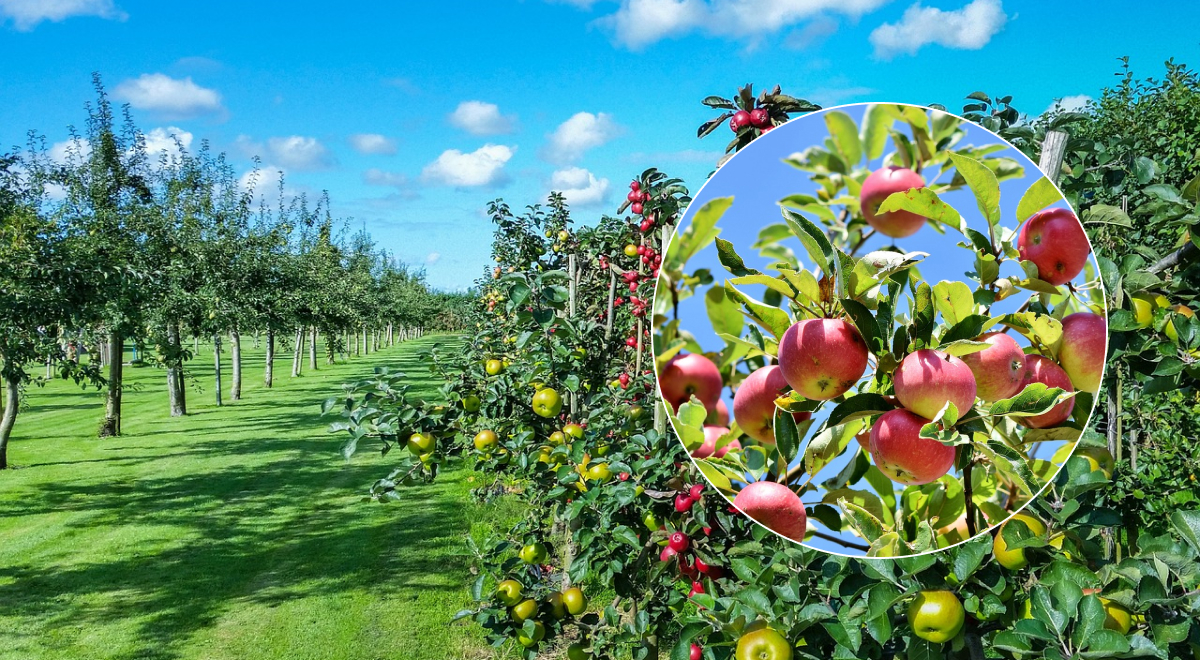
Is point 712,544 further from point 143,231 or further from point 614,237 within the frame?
point 143,231

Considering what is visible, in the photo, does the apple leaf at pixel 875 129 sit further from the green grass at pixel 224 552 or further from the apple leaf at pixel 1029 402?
the green grass at pixel 224 552

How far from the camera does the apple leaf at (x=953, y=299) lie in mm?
646

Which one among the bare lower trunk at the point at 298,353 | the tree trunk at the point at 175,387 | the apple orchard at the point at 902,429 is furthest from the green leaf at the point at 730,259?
the bare lower trunk at the point at 298,353

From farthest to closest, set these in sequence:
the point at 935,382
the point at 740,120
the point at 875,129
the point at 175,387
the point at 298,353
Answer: the point at 298,353, the point at 175,387, the point at 740,120, the point at 875,129, the point at 935,382

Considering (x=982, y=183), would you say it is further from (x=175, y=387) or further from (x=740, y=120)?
(x=175, y=387)

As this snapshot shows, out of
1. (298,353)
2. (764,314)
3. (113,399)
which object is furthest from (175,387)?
(764,314)

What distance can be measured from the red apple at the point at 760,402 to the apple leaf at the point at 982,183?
8.9 inches

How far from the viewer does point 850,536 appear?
0.76 meters

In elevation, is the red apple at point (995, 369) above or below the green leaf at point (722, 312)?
below

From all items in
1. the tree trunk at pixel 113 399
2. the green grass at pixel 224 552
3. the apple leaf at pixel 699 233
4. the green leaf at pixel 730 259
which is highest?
the apple leaf at pixel 699 233

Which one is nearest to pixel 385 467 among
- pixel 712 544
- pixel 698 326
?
pixel 712 544

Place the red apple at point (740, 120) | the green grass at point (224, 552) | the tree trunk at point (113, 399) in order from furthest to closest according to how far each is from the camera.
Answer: the tree trunk at point (113, 399) → the green grass at point (224, 552) → the red apple at point (740, 120)

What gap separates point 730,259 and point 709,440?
0.20m

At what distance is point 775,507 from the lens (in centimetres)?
78
